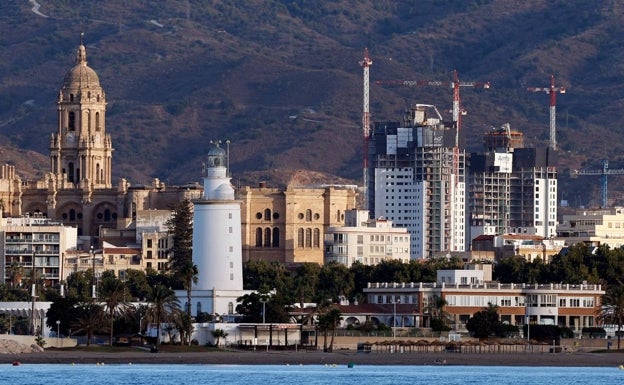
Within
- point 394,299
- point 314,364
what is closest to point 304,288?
point 394,299

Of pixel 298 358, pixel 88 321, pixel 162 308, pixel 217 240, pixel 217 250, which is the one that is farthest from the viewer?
pixel 217 250

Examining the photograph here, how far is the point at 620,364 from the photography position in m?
153

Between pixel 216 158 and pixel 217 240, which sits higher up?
pixel 216 158

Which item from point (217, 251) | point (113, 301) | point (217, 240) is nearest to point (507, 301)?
point (217, 251)

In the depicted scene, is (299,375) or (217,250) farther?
(217,250)

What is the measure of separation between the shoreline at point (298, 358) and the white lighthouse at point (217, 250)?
13565 mm

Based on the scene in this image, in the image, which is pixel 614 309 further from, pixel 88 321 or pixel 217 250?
pixel 88 321

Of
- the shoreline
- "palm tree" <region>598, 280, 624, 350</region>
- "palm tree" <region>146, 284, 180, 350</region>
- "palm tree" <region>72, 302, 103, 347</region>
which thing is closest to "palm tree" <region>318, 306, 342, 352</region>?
the shoreline

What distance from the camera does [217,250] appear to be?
16888 centimetres

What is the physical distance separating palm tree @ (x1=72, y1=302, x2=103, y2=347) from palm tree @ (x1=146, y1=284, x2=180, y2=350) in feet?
10.6

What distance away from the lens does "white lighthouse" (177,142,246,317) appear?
169m

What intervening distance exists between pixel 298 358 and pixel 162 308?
1121 centimetres

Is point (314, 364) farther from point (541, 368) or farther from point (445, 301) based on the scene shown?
point (445, 301)

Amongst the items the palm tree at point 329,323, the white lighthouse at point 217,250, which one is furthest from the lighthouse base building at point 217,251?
the palm tree at point 329,323
